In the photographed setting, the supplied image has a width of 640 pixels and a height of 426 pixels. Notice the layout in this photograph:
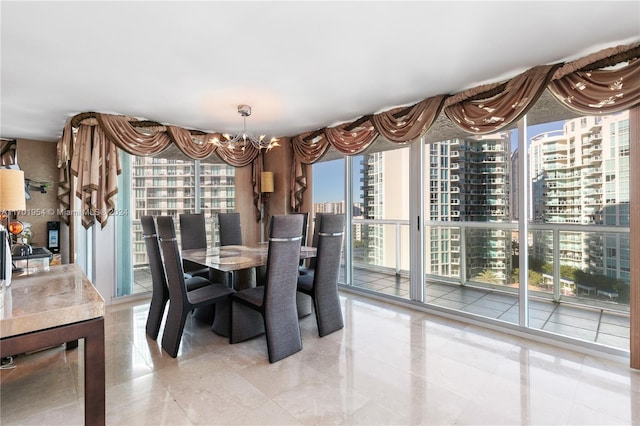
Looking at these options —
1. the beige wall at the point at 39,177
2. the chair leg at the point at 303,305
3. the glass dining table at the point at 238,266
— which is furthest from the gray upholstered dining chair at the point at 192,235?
the beige wall at the point at 39,177

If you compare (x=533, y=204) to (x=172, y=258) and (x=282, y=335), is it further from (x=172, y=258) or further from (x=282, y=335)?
(x=172, y=258)

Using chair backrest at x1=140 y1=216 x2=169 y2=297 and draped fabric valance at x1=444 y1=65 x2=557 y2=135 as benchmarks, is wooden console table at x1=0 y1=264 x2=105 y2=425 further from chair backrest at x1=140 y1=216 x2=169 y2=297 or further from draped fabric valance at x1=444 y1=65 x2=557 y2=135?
draped fabric valance at x1=444 y1=65 x2=557 y2=135

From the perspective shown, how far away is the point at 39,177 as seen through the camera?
15.4ft

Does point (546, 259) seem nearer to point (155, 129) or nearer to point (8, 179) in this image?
point (8, 179)

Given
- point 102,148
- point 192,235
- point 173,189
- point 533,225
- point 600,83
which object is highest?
point 600,83

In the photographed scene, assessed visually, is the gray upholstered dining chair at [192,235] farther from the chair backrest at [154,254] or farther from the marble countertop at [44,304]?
the marble countertop at [44,304]

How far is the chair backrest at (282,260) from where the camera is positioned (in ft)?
7.68

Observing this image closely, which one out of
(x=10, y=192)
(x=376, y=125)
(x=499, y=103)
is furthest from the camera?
(x=376, y=125)

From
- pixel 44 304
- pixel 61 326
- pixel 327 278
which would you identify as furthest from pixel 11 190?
pixel 327 278

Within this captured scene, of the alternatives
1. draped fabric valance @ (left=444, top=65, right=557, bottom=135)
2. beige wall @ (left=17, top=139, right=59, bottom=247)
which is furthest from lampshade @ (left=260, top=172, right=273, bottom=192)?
beige wall @ (left=17, top=139, right=59, bottom=247)

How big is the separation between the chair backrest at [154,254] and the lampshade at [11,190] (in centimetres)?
98

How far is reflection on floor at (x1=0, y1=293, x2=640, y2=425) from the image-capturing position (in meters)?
1.76

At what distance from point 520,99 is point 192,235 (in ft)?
12.1

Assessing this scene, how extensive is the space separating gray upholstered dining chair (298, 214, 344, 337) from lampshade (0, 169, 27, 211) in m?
1.98
